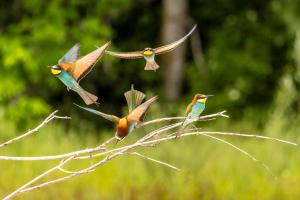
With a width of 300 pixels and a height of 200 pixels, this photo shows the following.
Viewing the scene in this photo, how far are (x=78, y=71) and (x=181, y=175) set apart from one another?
5.69 meters

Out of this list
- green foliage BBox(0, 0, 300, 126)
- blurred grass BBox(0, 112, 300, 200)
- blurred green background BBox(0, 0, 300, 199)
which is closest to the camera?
blurred grass BBox(0, 112, 300, 200)

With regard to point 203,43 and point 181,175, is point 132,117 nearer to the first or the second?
point 181,175

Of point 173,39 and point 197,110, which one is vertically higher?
point 197,110

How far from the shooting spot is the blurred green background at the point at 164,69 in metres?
10.8

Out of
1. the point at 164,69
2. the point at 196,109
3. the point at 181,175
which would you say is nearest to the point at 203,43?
the point at 164,69

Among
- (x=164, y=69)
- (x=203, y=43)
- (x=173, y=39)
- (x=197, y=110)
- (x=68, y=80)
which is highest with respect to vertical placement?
(x=68, y=80)

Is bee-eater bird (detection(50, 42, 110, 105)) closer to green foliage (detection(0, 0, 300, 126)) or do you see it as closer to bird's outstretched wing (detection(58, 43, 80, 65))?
bird's outstretched wing (detection(58, 43, 80, 65))

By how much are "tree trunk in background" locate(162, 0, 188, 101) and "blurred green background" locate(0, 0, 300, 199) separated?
0.06 feet

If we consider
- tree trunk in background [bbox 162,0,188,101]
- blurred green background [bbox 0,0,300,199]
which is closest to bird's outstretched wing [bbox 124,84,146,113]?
blurred green background [bbox 0,0,300,199]

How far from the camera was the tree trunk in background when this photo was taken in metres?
14.9

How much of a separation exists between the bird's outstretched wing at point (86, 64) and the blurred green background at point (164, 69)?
6.74 m

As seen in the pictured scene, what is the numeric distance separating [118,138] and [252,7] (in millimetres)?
14441

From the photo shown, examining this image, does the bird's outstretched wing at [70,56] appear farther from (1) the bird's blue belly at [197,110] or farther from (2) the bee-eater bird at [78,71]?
(1) the bird's blue belly at [197,110]

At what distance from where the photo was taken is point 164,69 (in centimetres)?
1579
